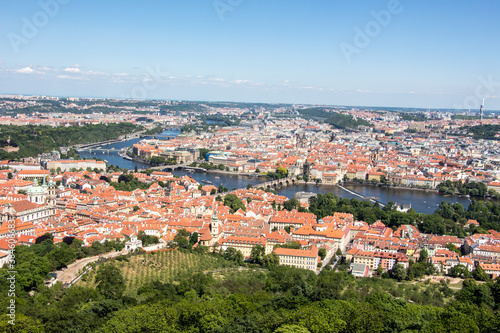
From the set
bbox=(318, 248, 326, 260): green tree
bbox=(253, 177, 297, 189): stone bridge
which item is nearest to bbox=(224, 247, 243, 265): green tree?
bbox=(318, 248, 326, 260): green tree

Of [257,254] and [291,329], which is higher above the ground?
[291,329]

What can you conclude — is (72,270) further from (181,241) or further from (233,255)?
(233,255)

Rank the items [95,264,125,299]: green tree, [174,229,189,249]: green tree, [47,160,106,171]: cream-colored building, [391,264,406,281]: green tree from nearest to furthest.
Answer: [95,264,125,299]: green tree < [391,264,406,281]: green tree < [174,229,189,249]: green tree < [47,160,106,171]: cream-colored building

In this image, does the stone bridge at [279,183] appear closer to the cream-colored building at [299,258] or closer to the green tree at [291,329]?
the cream-colored building at [299,258]

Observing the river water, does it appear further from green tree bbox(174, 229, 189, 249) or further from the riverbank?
green tree bbox(174, 229, 189, 249)

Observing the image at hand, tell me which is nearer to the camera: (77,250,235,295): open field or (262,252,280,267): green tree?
(77,250,235,295): open field

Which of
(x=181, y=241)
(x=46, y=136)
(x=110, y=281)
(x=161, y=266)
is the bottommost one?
(x=161, y=266)

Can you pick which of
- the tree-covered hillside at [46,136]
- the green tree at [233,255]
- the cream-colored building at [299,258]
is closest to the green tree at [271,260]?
the cream-colored building at [299,258]

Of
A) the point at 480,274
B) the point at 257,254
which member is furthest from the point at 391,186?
the point at 257,254

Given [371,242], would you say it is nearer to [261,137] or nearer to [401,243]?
[401,243]

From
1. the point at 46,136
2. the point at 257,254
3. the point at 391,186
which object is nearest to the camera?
the point at 257,254

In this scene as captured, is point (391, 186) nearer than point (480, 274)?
No
